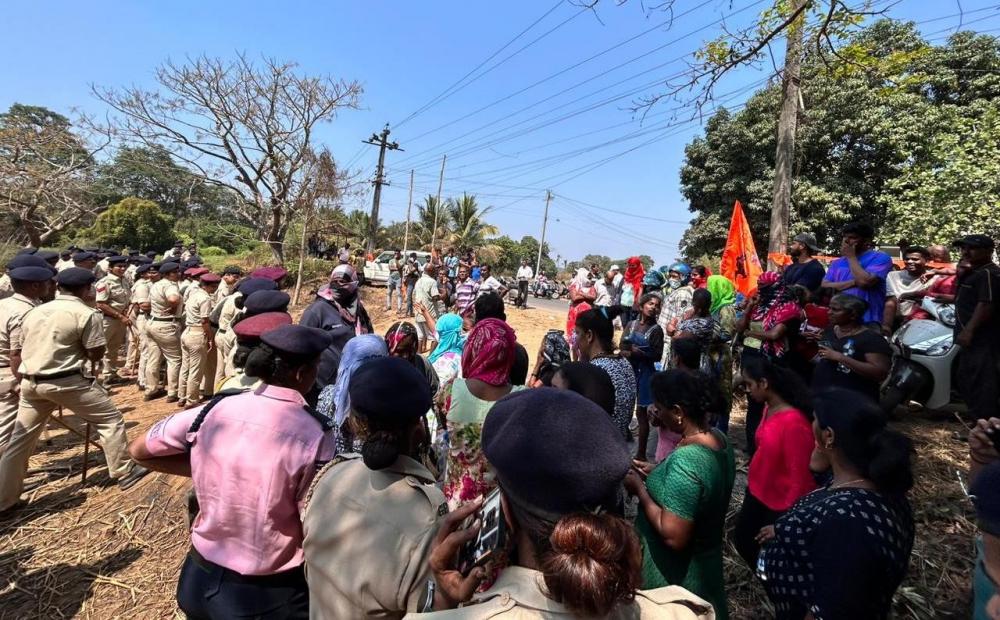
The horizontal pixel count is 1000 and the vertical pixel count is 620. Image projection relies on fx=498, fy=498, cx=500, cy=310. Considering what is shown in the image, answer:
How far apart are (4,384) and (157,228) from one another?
31761 millimetres

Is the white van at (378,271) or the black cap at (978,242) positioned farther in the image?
the white van at (378,271)

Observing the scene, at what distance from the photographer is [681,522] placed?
1779 millimetres

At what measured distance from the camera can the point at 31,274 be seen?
4398mm

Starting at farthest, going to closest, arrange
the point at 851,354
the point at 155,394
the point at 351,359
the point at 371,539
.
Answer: the point at 155,394 → the point at 851,354 → the point at 351,359 → the point at 371,539

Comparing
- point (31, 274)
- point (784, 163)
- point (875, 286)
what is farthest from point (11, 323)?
point (784, 163)

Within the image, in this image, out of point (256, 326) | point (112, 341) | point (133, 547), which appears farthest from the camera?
point (112, 341)

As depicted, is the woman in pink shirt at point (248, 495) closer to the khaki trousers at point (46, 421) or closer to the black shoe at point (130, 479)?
the khaki trousers at point (46, 421)

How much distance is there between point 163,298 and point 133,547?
418 centimetres

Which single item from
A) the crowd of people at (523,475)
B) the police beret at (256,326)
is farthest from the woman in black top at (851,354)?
the police beret at (256,326)

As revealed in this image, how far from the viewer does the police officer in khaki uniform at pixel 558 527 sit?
0.90 meters

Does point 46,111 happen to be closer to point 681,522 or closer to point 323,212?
point 323,212

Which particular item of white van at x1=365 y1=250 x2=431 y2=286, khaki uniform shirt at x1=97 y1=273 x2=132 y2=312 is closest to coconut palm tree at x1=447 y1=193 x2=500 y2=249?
white van at x1=365 y1=250 x2=431 y2=286

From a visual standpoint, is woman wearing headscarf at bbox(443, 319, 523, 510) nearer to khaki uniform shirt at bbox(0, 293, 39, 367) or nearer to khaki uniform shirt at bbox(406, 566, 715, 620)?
khaki uniform shirt at bbox(406, 566, 715, 620)

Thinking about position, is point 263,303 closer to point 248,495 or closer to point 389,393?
point 248,495
